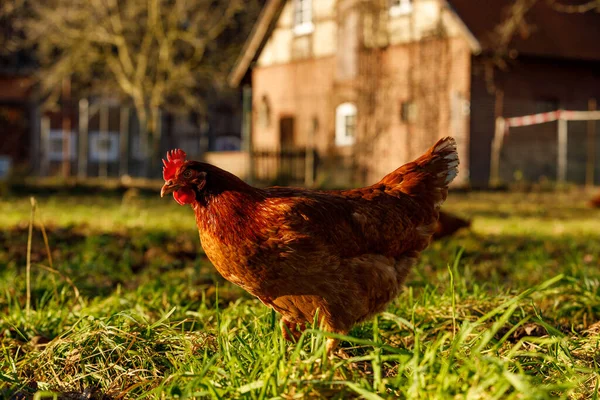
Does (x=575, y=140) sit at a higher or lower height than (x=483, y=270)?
higher

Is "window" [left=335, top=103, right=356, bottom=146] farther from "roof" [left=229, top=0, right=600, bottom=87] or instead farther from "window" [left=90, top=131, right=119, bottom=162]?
"window" [left=90, top=131, right=119, bottom=162]

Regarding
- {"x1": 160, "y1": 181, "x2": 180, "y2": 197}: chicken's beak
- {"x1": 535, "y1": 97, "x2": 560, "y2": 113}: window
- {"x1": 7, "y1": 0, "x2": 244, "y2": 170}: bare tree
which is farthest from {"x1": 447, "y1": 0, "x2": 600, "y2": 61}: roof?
{"x1": 160, "y1": 181, "x2": 180, "y2": 197}: chicken's beak

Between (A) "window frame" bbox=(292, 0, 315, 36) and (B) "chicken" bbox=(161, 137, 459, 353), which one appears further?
(A) "window frame" bbox=(292, 0, 315, 36)

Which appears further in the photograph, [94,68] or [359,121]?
[94,68]

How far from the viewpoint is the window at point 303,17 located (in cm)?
2338

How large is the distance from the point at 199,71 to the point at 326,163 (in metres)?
7.21

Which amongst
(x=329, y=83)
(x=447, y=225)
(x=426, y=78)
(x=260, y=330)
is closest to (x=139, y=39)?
(x=329, y=83)

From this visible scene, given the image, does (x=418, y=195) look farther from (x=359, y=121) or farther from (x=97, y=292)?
(x=359, y=121)

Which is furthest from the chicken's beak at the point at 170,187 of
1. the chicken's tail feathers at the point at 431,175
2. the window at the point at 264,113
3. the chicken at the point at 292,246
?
the window at the point at 264,113

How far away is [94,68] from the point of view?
94.0 ft

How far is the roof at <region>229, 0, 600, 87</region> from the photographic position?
61.1ft

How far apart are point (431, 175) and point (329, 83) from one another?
767 inches

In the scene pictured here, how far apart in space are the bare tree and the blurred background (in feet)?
0.25

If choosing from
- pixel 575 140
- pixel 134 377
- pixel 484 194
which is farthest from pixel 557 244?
pixel 575 140
